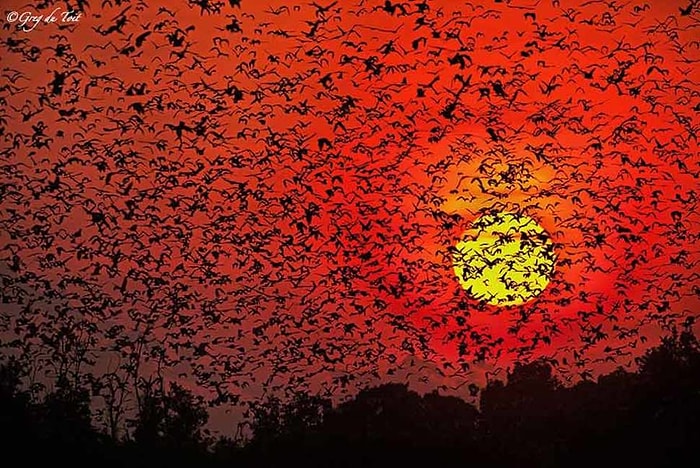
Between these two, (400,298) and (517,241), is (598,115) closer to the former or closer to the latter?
(517,241)

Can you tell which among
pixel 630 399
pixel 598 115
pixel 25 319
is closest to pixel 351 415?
pixel 630 399

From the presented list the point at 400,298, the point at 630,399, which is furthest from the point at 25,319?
the point at 630,399

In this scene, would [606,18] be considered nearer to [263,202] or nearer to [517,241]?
[517,241]

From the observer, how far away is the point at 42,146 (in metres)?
20.9

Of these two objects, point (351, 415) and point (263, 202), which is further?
point (351, 415)

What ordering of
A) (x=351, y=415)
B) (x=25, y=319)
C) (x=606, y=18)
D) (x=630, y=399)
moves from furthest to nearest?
(x=630, y=399), (x=351, y=415), (x=25, y=319), (x=606, y=18)

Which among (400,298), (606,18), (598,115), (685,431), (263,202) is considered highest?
(606,18)

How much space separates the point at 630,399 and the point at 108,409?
2394cm

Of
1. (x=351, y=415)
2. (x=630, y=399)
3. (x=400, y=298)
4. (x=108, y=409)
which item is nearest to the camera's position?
(x=400, y=298)

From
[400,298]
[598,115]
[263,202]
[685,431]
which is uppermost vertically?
[598,115]

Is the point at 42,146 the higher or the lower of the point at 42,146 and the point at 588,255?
the higher

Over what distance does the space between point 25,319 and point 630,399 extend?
26.9 m

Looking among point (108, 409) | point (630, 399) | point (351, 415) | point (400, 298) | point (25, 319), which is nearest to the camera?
point (400, 298)

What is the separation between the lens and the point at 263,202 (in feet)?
71.6
